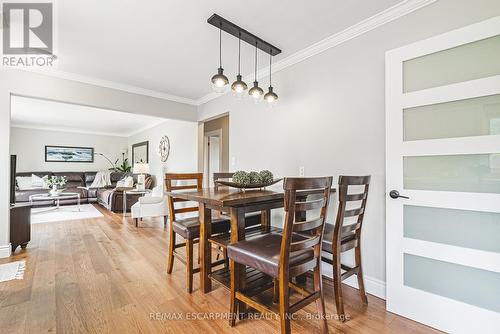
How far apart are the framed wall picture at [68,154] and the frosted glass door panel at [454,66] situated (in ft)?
31.8

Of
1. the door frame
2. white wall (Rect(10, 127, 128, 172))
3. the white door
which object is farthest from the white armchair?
white wall (Rect(10, 127, 128, 172))

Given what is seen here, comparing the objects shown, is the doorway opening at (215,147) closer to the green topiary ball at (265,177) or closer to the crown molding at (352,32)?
the crown molding at (352,32)

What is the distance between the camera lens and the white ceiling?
5078 mm

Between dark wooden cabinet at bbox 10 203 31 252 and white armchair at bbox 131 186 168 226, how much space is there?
1.50 m

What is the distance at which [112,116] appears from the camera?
6062mm

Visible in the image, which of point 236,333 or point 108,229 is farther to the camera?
point 108,229

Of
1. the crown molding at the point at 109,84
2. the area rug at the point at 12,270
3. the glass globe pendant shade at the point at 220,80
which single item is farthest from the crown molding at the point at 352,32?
the area rug at the point at 12,270

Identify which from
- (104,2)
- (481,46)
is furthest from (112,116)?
(481,46)

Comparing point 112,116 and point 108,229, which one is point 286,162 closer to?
point 108,229

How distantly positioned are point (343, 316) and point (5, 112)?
4.21m

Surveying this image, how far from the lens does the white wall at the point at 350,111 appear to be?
181cm

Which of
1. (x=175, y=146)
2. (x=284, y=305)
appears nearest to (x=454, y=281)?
(x=284, y=305)

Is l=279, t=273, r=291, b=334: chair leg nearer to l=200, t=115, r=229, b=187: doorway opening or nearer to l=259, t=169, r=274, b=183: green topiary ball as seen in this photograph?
l=259, t=169, r=274, b=183: green topiary ball

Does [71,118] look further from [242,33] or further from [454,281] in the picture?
[454,281]
